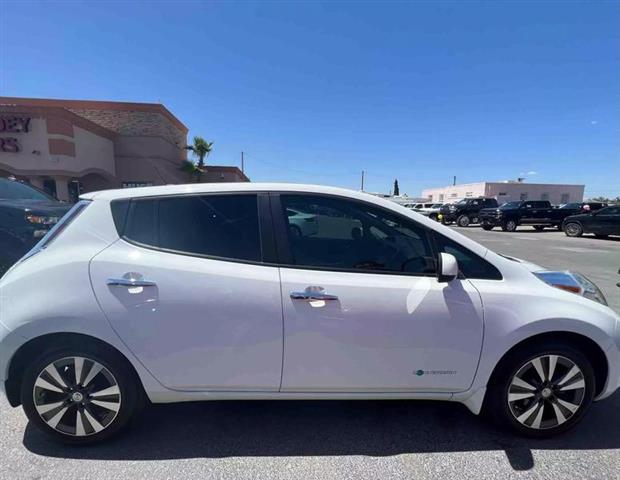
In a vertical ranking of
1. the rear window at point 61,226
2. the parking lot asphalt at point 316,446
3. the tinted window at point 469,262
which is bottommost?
the parking lot asphalt at point 316,446

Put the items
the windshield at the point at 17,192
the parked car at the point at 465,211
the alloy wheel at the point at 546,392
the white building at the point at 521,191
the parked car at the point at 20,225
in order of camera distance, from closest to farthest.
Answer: the alloy wheel at the point at 546,392
the parked car at the point at 20,225
the windshield at the point at 17,192
the parked car at the point at 465,211
the white building at the point at 521,191

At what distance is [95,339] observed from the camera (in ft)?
6.90

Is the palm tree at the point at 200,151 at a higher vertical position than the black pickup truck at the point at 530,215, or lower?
higher

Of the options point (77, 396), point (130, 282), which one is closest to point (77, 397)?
point (77, 396)

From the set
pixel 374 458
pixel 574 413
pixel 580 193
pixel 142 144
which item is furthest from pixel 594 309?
pixel 580 193

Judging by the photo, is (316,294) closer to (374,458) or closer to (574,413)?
(374,458)

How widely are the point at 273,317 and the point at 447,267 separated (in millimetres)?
1106

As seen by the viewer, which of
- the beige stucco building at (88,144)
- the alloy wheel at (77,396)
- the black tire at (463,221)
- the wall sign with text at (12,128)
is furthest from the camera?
the black tire at (463,221)

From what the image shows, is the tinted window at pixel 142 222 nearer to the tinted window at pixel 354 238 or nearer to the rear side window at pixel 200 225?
the rear side window at pixel 200 225

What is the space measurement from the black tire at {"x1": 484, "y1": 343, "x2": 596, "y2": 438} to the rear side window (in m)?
1.86

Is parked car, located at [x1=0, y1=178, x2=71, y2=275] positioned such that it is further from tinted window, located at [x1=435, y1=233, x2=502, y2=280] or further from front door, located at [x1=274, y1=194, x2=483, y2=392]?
tinted window, located at [x1=435, y1=233, x2=502, y2=280]

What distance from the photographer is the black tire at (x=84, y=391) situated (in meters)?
2.10

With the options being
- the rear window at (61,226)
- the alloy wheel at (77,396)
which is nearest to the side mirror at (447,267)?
the alloy wheel at (77,396)

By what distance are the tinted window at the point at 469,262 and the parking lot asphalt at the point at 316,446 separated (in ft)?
3.78
